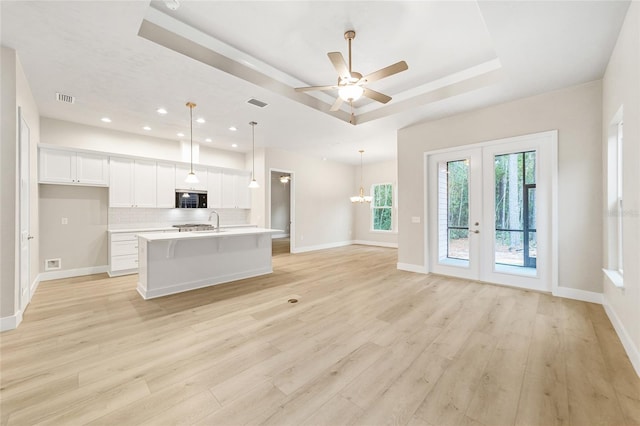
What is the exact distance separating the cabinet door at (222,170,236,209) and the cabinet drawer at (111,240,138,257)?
2.28 metres

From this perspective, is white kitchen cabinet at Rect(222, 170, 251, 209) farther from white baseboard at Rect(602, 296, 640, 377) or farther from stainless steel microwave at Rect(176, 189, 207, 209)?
white baseboard at Rect(602, 296, 640, 377)

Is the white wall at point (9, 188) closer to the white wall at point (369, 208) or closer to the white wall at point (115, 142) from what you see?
the white wall at point (115, 142)

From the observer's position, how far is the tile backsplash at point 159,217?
5.67 m

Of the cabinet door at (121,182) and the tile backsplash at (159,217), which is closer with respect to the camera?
the cabinet door at (121,182)

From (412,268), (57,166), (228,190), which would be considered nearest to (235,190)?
(228,190)

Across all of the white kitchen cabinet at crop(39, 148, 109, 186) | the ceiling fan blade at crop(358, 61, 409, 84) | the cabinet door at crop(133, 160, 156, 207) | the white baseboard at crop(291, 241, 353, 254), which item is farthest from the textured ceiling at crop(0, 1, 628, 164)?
the white baseboard at crop(291, 241, 353, 254)

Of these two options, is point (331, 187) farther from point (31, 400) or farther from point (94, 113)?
point (31, 400)

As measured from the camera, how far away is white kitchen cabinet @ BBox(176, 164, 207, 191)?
A: 630 centimetres

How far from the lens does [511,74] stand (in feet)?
11.3

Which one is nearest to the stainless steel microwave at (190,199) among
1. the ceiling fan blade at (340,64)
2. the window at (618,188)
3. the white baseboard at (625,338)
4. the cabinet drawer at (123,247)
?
the cabinet drawer at (123,247)

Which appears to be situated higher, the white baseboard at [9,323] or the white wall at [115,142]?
the white wall at [115,142]

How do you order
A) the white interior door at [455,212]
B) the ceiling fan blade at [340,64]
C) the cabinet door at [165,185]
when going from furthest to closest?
the cabinet door at [165,185] → the white interior door at [455,212] → the ceiling fan blade at [340,64]

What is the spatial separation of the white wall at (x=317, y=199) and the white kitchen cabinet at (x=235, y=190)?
0.38 m

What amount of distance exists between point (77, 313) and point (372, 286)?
13.0 feet
